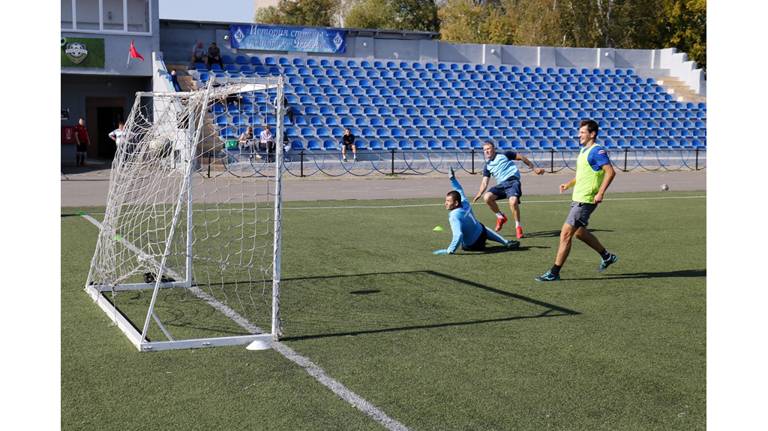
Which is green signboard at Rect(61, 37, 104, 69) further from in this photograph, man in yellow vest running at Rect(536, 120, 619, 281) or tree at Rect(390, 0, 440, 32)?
tree at Rect(390, 0, 440, 32)

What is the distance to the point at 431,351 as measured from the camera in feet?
22.8

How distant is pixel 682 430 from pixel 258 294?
5.23 m

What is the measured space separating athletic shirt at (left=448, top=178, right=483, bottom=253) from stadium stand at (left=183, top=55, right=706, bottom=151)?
65.2ft

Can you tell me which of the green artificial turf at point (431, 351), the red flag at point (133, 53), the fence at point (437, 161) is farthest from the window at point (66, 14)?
the green artificial turf at point (431, 351)

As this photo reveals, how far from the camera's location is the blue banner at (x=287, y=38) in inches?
1438

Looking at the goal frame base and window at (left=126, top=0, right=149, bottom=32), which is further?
window at (left=126, top=0, right=149, bottom=32)

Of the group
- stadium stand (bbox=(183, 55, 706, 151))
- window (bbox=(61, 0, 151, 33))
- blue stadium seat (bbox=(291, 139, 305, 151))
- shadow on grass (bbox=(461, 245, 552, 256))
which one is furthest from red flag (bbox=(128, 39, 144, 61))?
shadow on grass (bbox=(461, 245, 552, 256))

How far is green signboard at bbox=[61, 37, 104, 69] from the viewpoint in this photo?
31.7m

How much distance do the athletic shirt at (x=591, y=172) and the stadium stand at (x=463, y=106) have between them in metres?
22.4

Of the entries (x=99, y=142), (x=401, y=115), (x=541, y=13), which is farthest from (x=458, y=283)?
(x=541, y=13)

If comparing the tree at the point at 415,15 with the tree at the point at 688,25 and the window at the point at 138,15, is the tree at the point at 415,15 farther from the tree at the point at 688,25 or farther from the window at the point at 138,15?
the window at the point at 138,15

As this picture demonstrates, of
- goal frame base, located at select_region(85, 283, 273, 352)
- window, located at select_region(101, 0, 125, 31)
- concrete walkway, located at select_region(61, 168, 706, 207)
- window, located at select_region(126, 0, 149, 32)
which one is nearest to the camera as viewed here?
goal frame base, located at select_region(85, 283, 273, 352)

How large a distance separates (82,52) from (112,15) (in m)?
2.06

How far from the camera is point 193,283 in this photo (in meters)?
9.74
